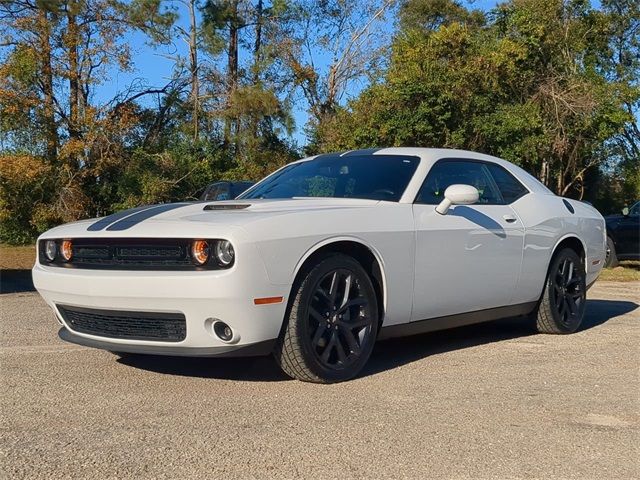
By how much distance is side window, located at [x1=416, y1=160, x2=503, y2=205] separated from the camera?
17.5ft

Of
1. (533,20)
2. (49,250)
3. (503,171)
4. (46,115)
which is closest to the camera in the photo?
(49,250)

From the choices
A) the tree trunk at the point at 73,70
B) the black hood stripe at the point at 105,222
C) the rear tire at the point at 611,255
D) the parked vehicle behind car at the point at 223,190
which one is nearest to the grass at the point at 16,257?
the tree trunk at the point at 73,70

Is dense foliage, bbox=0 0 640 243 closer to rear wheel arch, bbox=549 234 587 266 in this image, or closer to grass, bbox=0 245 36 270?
grass, bbox=0 245 36 270

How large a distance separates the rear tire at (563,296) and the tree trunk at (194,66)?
19928mm

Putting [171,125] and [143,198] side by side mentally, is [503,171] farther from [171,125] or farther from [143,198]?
[171,125]

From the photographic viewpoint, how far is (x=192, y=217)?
4363 millimetres

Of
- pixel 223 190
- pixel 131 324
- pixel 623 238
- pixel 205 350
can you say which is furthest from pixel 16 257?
pixel 205 350

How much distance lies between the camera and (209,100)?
85.0ft

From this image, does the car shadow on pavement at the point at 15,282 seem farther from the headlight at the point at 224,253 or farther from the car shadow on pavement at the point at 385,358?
the headlight at the point at 224,253

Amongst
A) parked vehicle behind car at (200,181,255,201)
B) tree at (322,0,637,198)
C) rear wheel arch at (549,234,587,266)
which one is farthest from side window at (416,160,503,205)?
tree at (322,0,637,198)

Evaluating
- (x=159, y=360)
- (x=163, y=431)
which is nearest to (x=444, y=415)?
(x=163, y=431)

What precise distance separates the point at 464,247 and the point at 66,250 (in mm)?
2655

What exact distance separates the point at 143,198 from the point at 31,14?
5905 millimetres

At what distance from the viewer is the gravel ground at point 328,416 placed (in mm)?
Result: 3199
